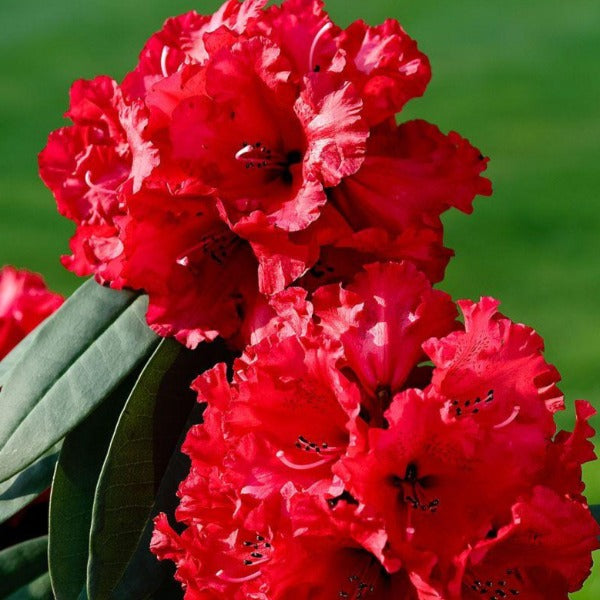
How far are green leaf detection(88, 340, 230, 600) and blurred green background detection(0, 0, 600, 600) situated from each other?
153cm

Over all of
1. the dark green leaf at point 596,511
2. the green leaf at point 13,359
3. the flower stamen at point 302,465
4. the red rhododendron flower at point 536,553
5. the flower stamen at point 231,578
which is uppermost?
the flower stamen at point 302,465

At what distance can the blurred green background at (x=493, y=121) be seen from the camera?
3.39 m

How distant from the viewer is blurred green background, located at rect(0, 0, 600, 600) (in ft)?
11.1

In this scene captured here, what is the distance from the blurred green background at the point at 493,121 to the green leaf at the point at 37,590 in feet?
4.53

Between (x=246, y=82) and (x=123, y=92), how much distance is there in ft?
0.43

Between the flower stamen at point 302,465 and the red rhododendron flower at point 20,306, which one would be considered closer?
the flower stamen at point 302,465

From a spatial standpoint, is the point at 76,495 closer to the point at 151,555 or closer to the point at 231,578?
the point at 151,555

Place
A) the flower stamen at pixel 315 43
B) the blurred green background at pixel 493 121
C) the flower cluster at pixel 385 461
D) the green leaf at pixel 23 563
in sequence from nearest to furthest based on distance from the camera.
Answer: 1. the flower cluster at pixel 385 461
2. the flower stamen at pixel 315 43
3. the green leaf at pixel 23 563
4. the blurred green background at pixel 493 121

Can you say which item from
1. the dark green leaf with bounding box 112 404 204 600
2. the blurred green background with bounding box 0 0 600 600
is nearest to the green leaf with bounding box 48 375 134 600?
the dark green leaf with bounding box 112 404 204 600

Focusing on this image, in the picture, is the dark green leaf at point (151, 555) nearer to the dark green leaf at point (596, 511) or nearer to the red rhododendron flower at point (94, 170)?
the red rhododendron flower at point (94, 170)

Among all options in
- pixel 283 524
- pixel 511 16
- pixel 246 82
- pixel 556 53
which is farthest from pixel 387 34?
pixel 511 16

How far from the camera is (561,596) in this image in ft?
2.72

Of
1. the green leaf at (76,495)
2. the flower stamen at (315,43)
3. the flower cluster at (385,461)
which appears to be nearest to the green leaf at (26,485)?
the green leaf at (76,495)

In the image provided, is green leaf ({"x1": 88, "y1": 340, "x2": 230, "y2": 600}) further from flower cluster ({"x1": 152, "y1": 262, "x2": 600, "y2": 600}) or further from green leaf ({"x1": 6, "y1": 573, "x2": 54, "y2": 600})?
green leaf ({"x1": 6, "y1": 573, "x2": 54, "y2": 600})
